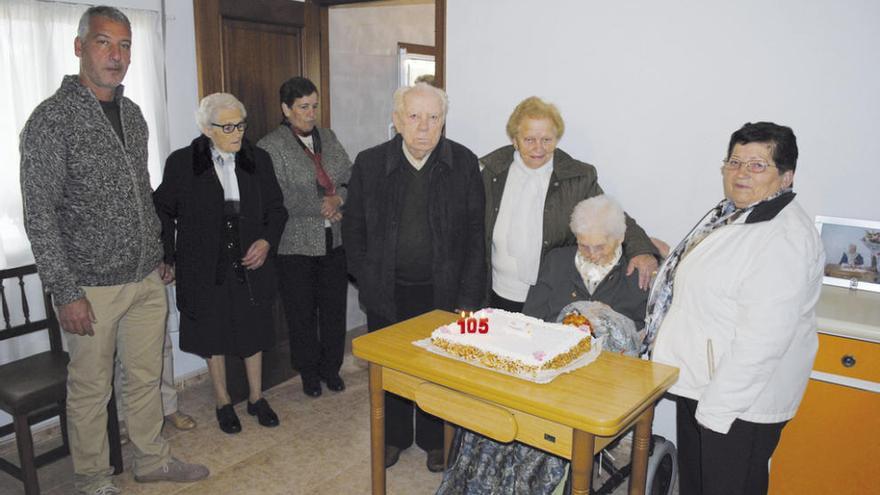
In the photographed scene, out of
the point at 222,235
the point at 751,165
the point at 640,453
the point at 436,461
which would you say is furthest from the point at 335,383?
the point at 751,165

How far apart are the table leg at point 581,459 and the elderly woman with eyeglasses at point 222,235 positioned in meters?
1.83

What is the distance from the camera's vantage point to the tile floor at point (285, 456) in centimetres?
261

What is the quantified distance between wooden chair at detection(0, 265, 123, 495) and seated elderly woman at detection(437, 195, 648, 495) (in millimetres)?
1460

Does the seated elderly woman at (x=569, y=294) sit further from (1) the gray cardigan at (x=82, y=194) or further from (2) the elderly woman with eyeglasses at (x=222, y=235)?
(1) the gray cardigan at (x=82, y=194)

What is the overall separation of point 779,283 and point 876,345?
0.64m

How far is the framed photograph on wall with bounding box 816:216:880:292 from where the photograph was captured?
2.29m

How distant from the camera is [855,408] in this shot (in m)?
2.06

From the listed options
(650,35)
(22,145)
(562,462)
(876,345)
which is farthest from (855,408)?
(22,145)

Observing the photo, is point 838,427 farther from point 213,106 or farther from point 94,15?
point 94,15

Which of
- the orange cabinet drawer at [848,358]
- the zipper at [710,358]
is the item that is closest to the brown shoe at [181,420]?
the zipper at [710,358]

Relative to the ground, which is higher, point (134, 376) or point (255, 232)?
point (255, 232)

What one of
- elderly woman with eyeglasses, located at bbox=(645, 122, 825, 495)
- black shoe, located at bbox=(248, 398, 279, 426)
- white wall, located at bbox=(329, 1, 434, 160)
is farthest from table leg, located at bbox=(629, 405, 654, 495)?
white wall, located at bbox=(329, 1, 434, 160)

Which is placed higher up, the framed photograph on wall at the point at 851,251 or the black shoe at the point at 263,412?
the framed photograph on wall at the point at 851,251

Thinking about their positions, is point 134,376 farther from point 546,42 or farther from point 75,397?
point 546,42
